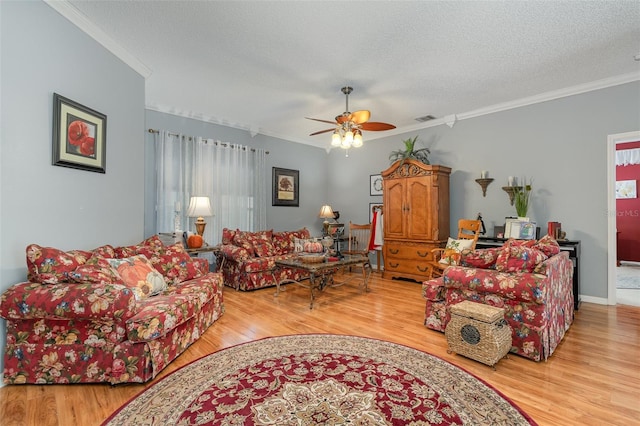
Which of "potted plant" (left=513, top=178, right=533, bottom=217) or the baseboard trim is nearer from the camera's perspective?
the baseboard trim

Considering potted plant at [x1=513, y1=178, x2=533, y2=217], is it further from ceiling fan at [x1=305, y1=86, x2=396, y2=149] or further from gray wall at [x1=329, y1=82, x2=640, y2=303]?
ceiling fan at [x1=305, y1=86, x2=396, y2=149]

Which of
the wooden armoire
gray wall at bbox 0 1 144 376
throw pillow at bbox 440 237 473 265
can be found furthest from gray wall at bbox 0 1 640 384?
throw pillow at bbox 440 237 473 265

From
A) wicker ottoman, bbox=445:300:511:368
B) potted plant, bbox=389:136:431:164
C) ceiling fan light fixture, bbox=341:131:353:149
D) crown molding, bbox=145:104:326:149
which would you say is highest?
crown molding, bbox=145:104:326:149

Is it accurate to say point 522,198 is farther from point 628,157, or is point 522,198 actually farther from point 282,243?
point 628,157

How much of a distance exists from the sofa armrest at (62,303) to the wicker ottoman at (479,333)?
2.44 meters

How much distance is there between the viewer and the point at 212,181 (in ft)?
16.9

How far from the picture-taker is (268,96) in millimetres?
4336

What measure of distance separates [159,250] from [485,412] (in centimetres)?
316

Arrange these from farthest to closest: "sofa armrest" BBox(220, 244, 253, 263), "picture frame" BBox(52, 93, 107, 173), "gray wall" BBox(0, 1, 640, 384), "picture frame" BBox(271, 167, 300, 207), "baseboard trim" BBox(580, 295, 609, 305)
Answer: "picture frame" BBox(271, 167, 300, 207)
"sofa armrest" BBox(220, 244, 253, 263)
"baseboard trim" BBox(580, 295, 609, 305)
"picture frame" BBox(52, 93, 107, 173)
"gray wall" BBox(0, 1, 640, 384)

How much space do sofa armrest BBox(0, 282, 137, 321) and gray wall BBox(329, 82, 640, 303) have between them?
4955mm

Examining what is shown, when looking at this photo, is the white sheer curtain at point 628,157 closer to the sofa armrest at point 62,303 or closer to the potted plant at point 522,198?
the potted plant at point 522,198

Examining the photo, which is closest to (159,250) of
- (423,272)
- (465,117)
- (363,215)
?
(423,272)

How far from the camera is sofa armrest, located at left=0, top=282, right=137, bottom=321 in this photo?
196 cm

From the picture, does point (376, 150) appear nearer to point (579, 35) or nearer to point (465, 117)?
point (465, 117)
